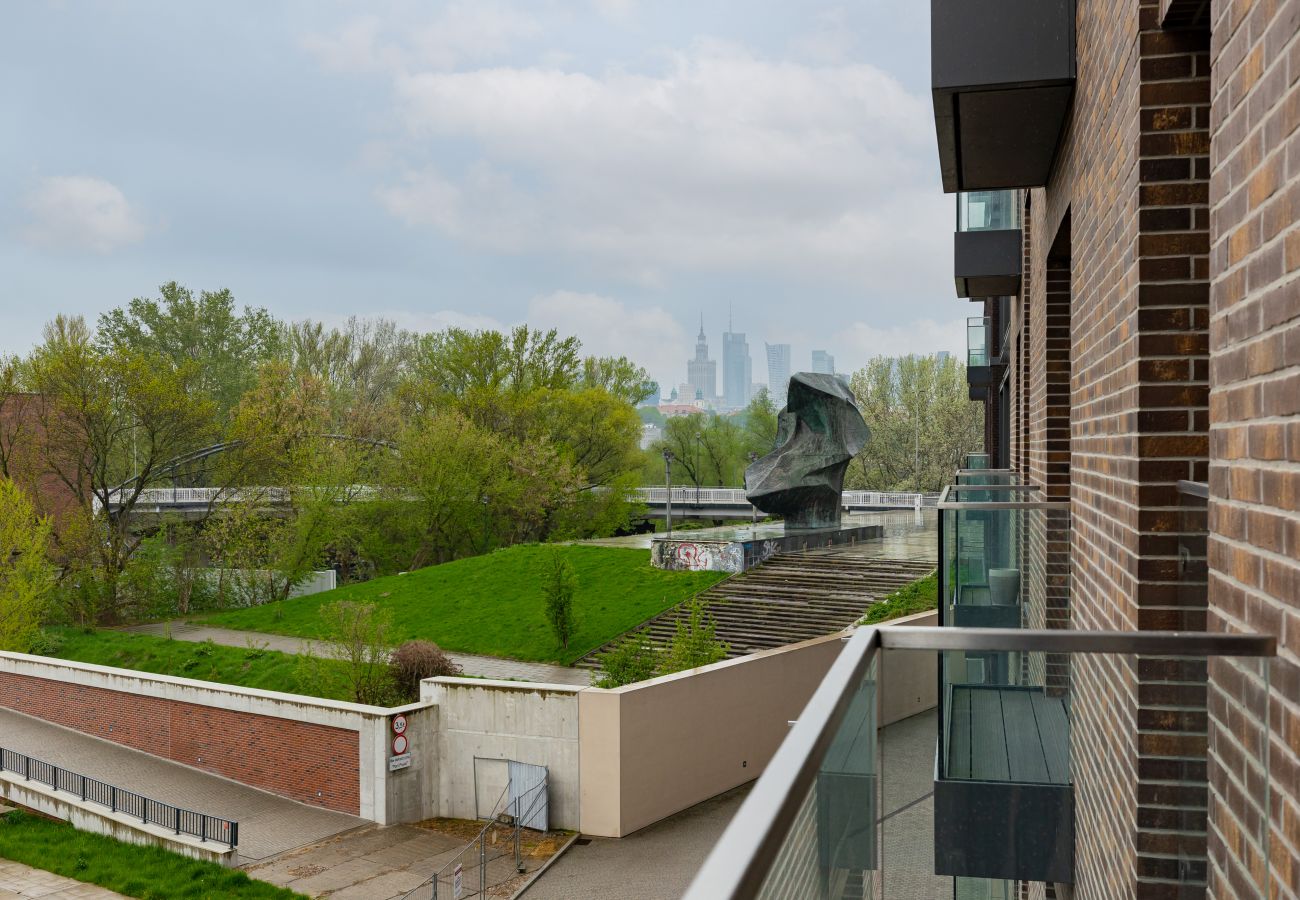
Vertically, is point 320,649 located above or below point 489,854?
above

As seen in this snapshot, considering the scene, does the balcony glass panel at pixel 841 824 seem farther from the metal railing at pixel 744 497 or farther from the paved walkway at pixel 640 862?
the metal railing at pixel 744 497

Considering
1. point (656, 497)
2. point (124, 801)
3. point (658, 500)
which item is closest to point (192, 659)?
point (124, 801)

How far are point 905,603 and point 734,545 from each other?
7054 mm

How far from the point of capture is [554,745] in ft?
68.7

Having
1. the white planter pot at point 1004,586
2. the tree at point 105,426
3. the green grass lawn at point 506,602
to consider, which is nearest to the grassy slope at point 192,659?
A: the green grass lawn at point 506,602

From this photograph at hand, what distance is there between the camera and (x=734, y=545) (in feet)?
109

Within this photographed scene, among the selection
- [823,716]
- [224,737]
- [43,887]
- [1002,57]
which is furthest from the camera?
[224,737]

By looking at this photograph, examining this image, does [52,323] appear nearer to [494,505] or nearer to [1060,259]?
[494,505]

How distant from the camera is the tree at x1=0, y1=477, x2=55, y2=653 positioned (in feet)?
98.9

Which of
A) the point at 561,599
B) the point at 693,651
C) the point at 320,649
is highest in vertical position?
the point at 561,599

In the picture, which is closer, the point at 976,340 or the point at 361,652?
the point at 976,340

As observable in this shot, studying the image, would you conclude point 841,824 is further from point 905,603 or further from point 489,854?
point 905,603

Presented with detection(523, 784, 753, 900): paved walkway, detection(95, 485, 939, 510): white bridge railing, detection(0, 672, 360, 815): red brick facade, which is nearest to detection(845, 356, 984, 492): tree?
detection(95, 485, 939, 510): white bridge railing

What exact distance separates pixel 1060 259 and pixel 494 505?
4036 centimetres
